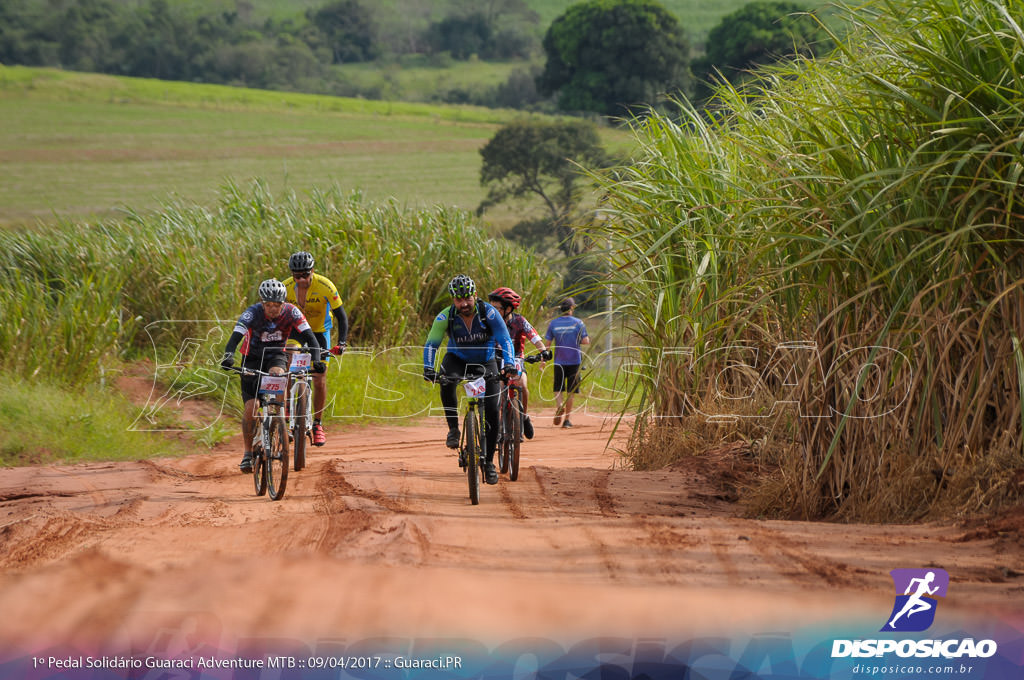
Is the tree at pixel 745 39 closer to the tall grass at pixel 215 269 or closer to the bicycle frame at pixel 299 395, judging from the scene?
the tall grass at pixel 215 269

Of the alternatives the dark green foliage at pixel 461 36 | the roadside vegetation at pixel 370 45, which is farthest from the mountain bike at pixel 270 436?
the dark green foliage at pixel 461 36

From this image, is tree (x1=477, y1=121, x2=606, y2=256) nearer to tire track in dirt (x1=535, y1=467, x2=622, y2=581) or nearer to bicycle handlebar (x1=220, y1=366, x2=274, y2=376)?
tire track in dirt (x1=535, y1=467, x2=622, y2=581)

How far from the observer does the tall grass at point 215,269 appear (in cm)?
1276

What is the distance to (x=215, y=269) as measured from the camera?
15883 mm

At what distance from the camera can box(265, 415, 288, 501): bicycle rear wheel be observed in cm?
816

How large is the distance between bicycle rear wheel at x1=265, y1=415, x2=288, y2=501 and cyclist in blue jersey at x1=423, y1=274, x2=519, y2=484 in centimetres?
130

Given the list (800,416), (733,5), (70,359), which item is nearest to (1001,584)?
(800,416)

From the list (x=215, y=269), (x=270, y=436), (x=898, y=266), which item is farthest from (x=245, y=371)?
(x=215, y=269)

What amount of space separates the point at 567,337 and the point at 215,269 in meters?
5.75

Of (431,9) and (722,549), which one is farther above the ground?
(431,9)

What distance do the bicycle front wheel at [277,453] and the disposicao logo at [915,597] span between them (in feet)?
15.3

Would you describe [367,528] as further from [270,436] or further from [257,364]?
[257,364]

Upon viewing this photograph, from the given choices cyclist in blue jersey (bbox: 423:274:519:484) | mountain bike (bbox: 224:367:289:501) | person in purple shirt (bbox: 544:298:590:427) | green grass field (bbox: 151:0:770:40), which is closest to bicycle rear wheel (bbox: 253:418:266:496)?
mountain bike (bbox: 224:367:289:501)

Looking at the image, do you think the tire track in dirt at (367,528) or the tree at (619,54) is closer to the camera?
the tire track in dirt at (367,528)
